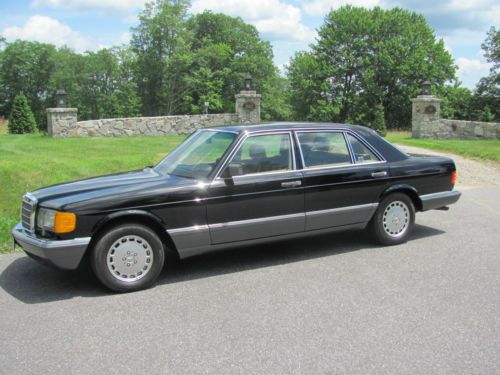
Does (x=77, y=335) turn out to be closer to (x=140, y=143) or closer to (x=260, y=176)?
(x=260, y=176)

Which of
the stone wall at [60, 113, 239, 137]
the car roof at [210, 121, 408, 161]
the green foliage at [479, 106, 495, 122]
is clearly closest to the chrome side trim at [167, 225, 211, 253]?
the car roof at [210, 121, 408, 161]

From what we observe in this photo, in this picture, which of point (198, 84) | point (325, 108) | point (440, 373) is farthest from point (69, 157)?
point (198, 84)

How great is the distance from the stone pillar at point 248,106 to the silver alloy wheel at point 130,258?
18.8 m

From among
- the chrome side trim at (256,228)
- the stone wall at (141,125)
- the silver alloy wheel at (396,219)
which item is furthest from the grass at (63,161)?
the silver alloy wheel at (396,219)

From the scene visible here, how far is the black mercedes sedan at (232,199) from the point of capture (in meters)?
4.89

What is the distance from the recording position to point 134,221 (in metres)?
5.09

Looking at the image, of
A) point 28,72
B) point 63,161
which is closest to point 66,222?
point 63,161

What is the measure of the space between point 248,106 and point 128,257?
1938 centimetres

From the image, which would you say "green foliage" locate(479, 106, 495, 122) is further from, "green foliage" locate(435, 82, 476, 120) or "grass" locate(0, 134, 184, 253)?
"grass" locate(0, 134, 184, 253)

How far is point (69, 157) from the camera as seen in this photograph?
40.8 feet

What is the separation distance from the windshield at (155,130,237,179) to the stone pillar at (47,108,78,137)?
1505 centimetres

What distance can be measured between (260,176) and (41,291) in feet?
8.10

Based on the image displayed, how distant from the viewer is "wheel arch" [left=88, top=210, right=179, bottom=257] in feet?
16.0

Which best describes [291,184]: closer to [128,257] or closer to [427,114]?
[128,257]
